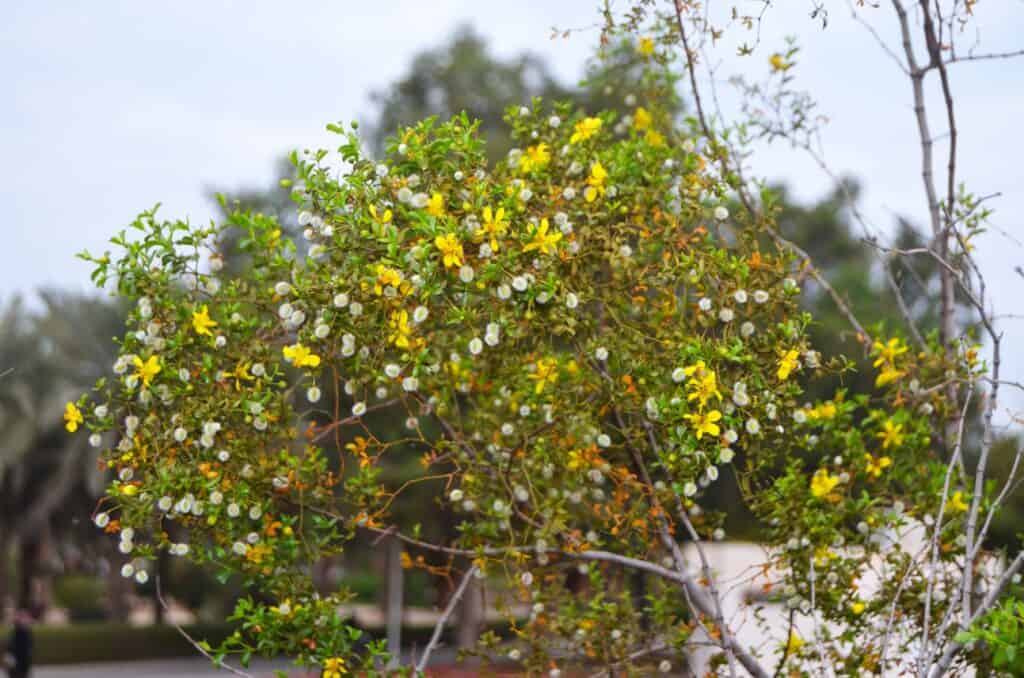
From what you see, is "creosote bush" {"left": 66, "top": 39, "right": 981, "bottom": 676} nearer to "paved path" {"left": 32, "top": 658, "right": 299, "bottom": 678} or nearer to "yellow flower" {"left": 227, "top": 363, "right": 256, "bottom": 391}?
"yellow flower" {"left": 227, "top": 363, "right": 256, "bottom": 391}

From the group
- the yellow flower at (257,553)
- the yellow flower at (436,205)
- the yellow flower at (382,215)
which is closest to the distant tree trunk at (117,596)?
the yellow flower at (257,553)

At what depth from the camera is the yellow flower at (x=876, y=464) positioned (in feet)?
15.4

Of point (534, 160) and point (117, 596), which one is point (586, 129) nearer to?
point (534, 160)

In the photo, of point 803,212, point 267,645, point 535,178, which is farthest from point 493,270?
point 803,212

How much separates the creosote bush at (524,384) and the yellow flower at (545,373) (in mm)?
26

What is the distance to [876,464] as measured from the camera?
477 centimetres

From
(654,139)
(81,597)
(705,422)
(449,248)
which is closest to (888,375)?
(705,422)

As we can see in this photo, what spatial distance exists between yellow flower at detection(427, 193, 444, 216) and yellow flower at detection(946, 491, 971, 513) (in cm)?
239

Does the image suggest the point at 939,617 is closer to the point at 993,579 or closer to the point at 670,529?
the point at 993,579

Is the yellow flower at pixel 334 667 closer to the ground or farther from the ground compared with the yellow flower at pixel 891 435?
closer to the ground

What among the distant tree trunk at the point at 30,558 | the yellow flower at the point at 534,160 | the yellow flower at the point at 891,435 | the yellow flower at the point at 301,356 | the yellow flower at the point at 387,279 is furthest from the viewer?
the distant tree trunk at the point at 30,558

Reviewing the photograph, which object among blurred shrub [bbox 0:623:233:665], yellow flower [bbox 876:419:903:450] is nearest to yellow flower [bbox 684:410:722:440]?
yellow flower [bbox 876:419:903:450]

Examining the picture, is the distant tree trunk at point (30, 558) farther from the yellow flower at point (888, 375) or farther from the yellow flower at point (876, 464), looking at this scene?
the yellow flower at point (888, 375)

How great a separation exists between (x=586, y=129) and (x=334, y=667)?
234cm
